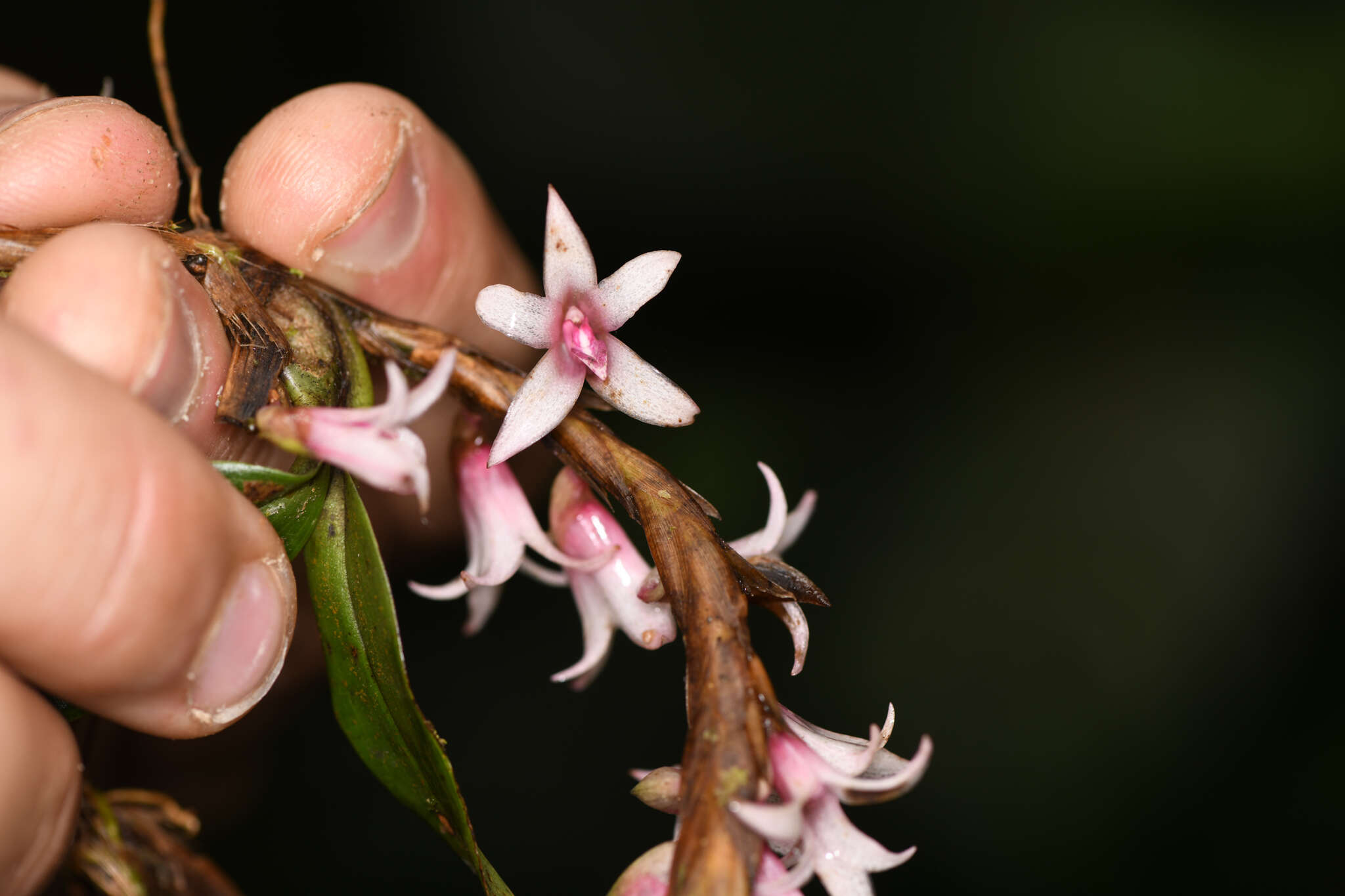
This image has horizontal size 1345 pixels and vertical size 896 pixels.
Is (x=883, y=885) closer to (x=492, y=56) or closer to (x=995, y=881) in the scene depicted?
(x=995, y=881)

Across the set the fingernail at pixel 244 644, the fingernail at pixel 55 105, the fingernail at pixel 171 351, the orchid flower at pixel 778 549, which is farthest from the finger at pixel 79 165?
the orchid flower at pixel 778 549

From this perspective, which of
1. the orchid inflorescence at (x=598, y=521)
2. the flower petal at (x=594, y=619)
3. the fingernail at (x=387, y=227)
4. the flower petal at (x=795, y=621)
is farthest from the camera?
the fingernail at (x=387, y=227)

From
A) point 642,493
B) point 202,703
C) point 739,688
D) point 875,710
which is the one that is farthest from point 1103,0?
point 202,703

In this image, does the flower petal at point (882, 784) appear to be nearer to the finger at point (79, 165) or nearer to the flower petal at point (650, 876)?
the flower petal at point (650, 876)

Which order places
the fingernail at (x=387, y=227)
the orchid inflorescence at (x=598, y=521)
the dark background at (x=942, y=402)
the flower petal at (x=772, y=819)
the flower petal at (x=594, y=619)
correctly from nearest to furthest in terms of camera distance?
the flower petal at (x=772, y=819) < the orchid inflorescence at (x=598, y=521) < the flower petal at (x=594, y=619) < the fingernail at (x=387, y=227) < the dark background at (x=942, y=402)

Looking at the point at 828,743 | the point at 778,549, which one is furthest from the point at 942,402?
the point at 828,743

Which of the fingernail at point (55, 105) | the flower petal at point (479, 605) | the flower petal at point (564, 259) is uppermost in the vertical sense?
the flower petal at point (564, 259)

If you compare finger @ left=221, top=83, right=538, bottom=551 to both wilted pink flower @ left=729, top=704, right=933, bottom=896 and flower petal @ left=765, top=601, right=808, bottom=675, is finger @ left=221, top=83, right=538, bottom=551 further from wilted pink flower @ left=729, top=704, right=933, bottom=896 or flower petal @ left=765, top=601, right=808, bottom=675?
wilted pink flower @ left=729, top=704, right=933, bottom=896
